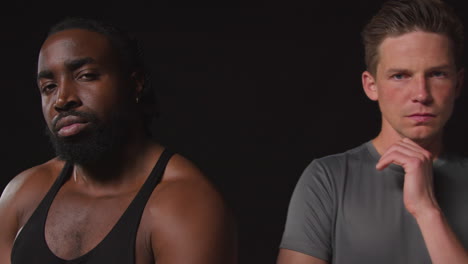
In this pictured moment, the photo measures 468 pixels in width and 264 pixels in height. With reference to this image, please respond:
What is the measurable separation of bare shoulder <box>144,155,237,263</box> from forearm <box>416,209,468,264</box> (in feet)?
2.01

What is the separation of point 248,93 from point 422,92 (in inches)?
62.9

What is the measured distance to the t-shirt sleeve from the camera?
2.56m

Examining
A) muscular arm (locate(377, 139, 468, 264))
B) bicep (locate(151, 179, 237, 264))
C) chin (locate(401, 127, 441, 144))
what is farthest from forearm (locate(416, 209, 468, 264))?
bicep (locate(151, 179, 237, 264))

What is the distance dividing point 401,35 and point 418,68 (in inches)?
5.2

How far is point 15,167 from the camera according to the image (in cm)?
423

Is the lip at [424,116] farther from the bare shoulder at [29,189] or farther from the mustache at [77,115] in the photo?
the bare shoulder at [29,189]

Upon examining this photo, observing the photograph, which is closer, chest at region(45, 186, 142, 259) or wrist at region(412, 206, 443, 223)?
wrist at region(412, 206, 443, 223)

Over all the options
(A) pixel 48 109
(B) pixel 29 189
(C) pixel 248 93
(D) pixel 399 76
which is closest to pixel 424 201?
(D) pixel 399 76

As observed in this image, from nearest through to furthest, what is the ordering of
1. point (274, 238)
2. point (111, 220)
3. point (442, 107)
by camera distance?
point (442, 107), point (111, 220), point (274, 238)

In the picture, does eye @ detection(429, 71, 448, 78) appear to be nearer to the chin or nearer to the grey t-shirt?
the chin

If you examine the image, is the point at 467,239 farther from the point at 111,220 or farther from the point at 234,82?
the point at 234,82

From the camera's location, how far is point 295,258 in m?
2.58

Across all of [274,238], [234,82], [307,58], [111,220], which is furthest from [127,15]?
[111,220]

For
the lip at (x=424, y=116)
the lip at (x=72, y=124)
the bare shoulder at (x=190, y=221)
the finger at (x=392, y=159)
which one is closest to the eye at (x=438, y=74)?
the lip at (x=424, y=116)
